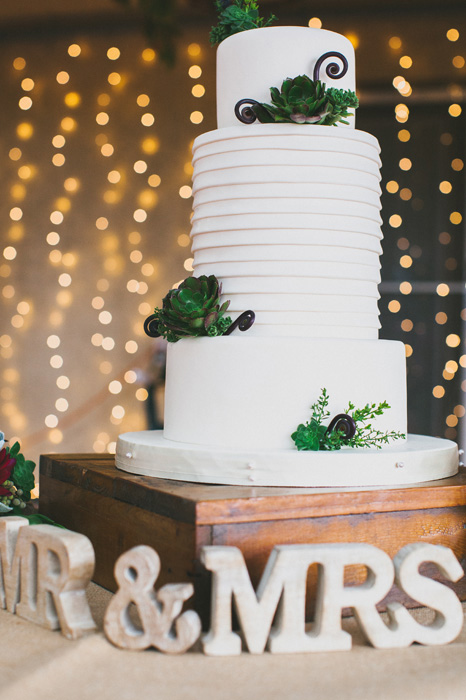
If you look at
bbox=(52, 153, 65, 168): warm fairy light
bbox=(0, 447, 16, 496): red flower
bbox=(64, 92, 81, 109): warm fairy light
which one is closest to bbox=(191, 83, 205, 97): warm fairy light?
bbox=(64, 92, 81, 109): warm fairy light

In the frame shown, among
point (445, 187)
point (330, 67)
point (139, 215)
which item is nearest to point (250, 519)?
point (330, 67)

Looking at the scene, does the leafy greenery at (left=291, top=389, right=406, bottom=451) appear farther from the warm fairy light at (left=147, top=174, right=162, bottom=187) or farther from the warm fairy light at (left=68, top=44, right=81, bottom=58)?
the warm fairy light at (left=68, top=44, right=81, bottom=58)

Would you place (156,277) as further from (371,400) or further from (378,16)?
(371,400)

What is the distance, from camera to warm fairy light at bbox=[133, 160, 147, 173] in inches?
183

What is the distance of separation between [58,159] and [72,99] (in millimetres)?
353

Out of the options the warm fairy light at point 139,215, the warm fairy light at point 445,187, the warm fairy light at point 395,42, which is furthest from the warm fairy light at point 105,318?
the warm fairy light at point 395,42

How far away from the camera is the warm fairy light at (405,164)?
4355 millimetres

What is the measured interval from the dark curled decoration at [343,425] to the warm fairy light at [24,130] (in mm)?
3682

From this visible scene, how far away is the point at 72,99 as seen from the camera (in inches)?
184

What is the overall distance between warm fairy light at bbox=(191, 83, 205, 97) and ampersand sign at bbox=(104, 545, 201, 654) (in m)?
3.80

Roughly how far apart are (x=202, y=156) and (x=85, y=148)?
3.14 metres

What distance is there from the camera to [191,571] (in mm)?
1348

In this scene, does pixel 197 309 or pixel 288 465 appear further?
pixel 197 309

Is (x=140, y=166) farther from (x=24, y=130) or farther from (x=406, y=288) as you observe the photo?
(x=406, y=288)
